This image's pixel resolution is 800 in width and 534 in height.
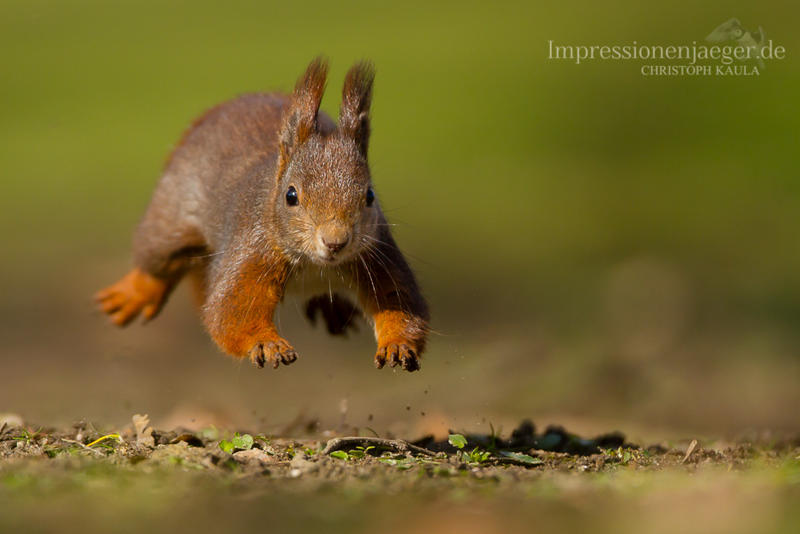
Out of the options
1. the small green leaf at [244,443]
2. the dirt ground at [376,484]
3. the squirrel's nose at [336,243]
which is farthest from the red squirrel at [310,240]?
the dirt ground at [376,484]

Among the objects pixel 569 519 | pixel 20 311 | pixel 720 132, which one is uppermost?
pixel 720 132

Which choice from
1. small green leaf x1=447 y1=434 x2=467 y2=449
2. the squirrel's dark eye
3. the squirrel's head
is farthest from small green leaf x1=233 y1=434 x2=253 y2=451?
the squirrel's dark eye

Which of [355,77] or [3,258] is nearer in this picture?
[355,77]

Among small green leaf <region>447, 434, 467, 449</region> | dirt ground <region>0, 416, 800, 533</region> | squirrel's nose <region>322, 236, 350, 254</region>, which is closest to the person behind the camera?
dirt ground <region>0, 416, 800, 533</region>

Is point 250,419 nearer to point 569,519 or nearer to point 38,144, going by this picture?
point 569,519

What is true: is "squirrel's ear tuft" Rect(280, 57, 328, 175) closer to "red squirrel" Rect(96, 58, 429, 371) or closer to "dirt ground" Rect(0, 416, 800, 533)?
"red squirrel" Rect(96, 58, 429, 371)

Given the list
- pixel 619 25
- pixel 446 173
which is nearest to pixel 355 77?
pixel 446 173

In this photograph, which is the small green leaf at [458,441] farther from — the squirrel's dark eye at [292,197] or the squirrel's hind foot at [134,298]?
the squirrel's hind foot at [134,298]
